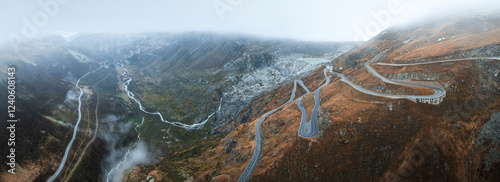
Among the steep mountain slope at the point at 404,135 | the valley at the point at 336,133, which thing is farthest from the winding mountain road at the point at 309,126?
the steep mountain slope at the point at 404,135

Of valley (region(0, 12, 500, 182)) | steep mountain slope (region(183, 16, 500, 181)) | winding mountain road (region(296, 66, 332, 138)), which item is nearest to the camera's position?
steep mountain slope (region(183, 16, 500, 181))

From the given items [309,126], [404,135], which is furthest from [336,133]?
[404,135]

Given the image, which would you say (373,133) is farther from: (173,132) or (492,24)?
(173,132)

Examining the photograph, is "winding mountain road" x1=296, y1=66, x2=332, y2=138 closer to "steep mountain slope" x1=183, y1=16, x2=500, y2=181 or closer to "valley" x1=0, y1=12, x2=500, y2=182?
"valley" x1=0, y1=12, x2=500, y2=182

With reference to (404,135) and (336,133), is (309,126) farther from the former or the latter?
(404,135)

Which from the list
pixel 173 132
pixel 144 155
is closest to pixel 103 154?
pixel 144 155

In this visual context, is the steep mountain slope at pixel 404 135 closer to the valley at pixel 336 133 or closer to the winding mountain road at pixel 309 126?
the valley at pixel 336 133

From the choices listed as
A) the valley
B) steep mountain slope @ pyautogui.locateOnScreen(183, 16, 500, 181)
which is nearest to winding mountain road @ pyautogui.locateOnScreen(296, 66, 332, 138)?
the valley

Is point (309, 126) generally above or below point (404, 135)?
below

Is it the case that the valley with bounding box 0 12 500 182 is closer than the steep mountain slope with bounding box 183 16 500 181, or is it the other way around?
the steep mountain slope with bounding box 183 16 500 181
